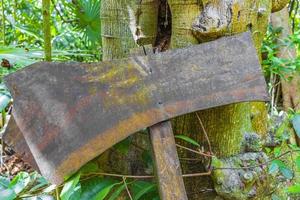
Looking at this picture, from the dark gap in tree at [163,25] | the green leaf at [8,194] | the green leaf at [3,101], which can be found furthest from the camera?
the dark gap in tree at [163,25]

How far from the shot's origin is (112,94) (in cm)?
86

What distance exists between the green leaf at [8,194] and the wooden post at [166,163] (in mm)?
352

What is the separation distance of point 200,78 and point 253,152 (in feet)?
1.02

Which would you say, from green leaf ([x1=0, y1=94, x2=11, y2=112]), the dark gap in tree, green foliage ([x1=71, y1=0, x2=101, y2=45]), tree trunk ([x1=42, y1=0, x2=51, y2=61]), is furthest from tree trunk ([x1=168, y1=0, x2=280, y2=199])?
green foliage ([x1=71, y1=0, x2=101, y2=45])

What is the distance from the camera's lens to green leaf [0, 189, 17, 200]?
3.09ft

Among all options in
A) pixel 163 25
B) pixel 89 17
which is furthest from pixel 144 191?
→ pixel 89 17

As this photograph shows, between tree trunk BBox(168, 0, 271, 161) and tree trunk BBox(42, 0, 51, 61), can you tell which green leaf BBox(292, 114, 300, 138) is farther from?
tree trunk BBox(42, 0, 51, 61)

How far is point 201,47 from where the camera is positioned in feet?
3.02

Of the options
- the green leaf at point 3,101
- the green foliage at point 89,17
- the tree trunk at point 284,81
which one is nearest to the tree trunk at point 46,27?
the green leaf at point 3,101

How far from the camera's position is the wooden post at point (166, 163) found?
0.87 meters

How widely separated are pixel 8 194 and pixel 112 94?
1.18 feet

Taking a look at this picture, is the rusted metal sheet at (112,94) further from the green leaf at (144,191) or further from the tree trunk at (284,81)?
the tree trunk at (284,81)

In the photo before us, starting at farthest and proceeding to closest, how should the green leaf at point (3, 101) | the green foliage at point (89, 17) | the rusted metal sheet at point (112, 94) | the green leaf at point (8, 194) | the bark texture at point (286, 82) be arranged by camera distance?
the bark texture at point (286, 82)
the green foliage at point (89, 17)
the green leaf at point (3, 101)
the green leaf at point (8, 194)
the rusted metal sheet at point (112, 94)

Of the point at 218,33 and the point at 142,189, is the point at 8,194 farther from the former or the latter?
the point at 218,33
